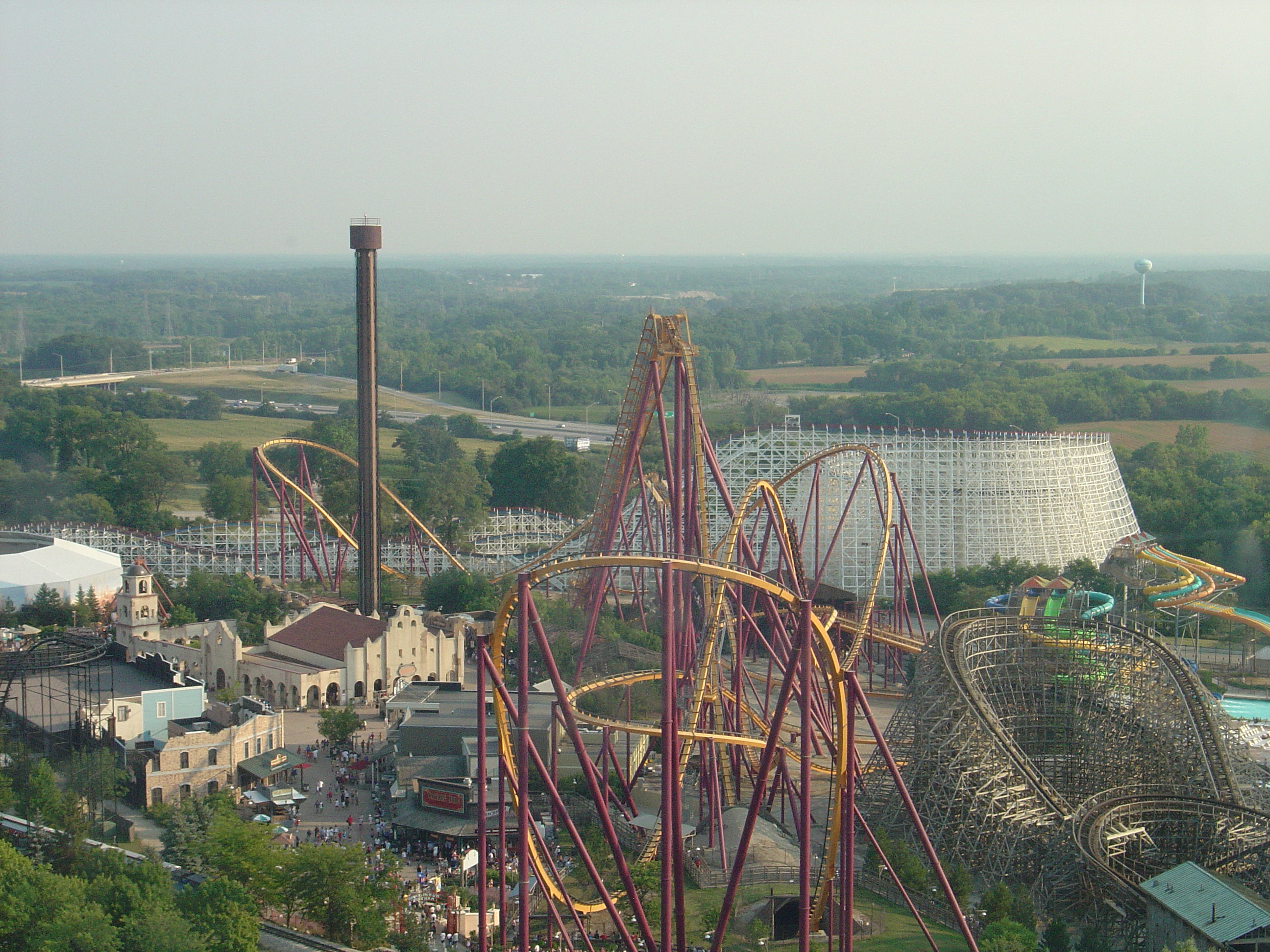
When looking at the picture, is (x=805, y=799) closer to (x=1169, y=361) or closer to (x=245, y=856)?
(x=245, y=856)

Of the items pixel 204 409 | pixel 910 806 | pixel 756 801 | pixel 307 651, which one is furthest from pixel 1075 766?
pixel 204 409

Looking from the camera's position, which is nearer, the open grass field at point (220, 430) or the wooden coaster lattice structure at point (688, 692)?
the wooden coaster lattice structure at point (688, 692)

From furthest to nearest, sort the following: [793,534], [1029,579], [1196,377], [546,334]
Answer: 1. [546,334]
2. [1196,377]
3. [1029,579]
4. [793,534]

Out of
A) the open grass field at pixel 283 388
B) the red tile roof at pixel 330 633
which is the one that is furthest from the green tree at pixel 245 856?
the open grass field at pixel 283 388

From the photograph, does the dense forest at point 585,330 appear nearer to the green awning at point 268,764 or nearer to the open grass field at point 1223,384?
the open grass field at point 1223,384

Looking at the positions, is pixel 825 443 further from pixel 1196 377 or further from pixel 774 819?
Result: pixel 1196 377

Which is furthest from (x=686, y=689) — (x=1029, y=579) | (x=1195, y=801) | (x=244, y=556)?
(x=244, y=556)

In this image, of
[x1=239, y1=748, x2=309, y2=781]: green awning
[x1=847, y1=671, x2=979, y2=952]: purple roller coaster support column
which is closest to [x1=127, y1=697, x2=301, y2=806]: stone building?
[x1=239, y1=748, x2=309, y2=781]: green awning
